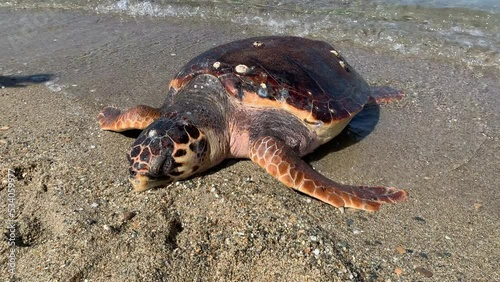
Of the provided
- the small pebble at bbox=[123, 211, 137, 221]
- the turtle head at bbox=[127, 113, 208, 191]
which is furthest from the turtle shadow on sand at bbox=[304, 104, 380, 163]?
the small pebble at bbox=[123, 211, 137, 221]

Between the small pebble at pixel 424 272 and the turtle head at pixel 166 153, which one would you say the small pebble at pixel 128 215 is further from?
the small pebble at pixel 424 272

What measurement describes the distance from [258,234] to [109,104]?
8.61 feet

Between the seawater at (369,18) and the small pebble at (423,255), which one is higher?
the small pebble at (423,255)

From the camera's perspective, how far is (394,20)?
802cm

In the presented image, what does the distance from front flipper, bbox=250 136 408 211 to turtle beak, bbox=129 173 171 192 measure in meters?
0.72

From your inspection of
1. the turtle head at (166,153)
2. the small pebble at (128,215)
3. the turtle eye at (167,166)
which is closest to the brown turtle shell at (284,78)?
the turtle head at (166,153)

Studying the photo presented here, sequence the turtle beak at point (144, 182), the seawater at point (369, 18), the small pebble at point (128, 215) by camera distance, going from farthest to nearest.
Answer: the seawater at point (369, 18), the turtle beak at point (144, 182), the small pebble at point (128, 215)

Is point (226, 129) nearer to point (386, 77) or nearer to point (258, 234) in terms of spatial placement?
point (258, 234)

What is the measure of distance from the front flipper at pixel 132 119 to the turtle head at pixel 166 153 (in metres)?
0.42

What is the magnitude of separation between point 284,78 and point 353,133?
3.34ft

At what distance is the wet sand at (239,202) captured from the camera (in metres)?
2.84

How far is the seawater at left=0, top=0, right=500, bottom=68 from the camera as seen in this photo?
6.98 metres

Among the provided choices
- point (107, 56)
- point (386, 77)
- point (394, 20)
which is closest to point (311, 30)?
point (394, 20)

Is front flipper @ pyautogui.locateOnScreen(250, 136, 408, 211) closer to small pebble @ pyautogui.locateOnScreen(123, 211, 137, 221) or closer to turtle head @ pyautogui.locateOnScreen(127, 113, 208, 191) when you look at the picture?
turtle head @ pyautogui.locateOnScreen(127, 113, 208, 191)
